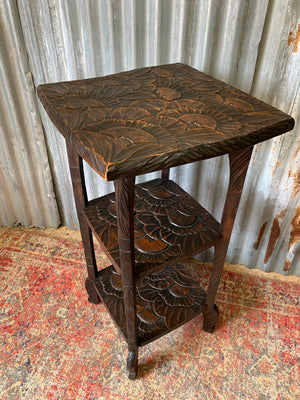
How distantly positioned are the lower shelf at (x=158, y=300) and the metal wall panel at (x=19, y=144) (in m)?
0.61

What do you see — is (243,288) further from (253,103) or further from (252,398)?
(253,103)

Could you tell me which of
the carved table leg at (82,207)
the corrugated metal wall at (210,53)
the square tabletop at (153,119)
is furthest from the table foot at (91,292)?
the square tabletop at (153,119)

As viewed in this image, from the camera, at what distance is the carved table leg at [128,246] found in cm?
73

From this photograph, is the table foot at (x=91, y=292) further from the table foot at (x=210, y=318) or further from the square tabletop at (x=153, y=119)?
the square tabletop at (x=153, y=119)

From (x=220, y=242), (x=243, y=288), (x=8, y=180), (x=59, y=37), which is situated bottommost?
(x=243, y=288)

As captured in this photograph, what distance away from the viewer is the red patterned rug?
1.12 meters

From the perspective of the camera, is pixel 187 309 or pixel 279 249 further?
pixel 279 249

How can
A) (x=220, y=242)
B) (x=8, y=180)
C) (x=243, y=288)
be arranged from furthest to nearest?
(x=8, y=180) → (x=243, y=288) → (x=220, y=242)

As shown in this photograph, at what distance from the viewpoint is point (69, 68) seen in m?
1.29

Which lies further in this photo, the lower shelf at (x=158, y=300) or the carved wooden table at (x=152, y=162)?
the lower shelf at (x=158, y=300)

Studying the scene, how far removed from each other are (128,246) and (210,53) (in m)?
0.76

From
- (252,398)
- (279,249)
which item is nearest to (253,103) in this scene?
(279,249)

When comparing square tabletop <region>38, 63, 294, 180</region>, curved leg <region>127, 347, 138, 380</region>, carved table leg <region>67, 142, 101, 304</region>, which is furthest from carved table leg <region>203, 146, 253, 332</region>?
carved table leg <region>67, 142, 101, 304</region>

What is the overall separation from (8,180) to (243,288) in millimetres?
1268
